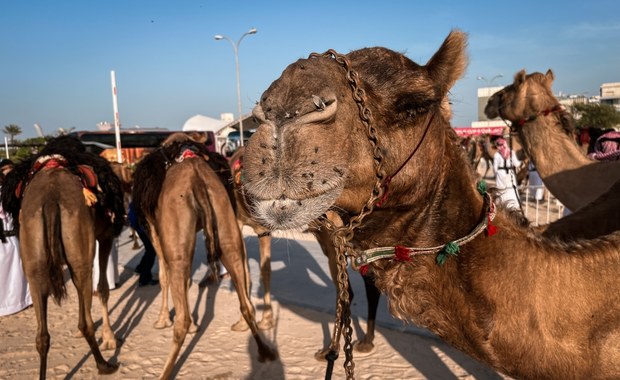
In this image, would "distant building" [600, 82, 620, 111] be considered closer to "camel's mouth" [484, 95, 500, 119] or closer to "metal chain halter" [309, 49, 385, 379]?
"camel's mouth" [484, 95, 500, 119]

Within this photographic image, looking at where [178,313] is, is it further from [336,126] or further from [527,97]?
[527,97]

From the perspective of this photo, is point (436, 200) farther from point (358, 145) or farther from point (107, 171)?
point (107, 171)

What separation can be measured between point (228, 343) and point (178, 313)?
3.66 ft

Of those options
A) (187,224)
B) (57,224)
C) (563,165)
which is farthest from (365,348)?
(57,224)

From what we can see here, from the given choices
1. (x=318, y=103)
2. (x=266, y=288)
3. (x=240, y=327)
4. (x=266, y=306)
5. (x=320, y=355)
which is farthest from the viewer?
(x=266, y=288)

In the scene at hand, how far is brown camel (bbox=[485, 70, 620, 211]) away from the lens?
448 centimetres

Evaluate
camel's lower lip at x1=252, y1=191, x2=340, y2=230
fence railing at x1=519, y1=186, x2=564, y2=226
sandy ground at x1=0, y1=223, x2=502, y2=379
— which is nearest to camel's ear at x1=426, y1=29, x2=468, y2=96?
camel's lower lip at x1=252, y1=191, x2=340, y2=230

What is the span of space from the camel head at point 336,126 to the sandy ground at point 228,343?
1.86 meters

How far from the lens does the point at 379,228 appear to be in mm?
1620

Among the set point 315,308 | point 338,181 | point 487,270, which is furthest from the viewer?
point 315,308

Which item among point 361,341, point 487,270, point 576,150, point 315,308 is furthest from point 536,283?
point 315,308

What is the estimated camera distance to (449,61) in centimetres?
161

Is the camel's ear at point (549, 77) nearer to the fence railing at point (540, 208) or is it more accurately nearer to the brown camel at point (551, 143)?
the brown camel at point (551, 143)

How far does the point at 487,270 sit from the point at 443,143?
481 millimetres
